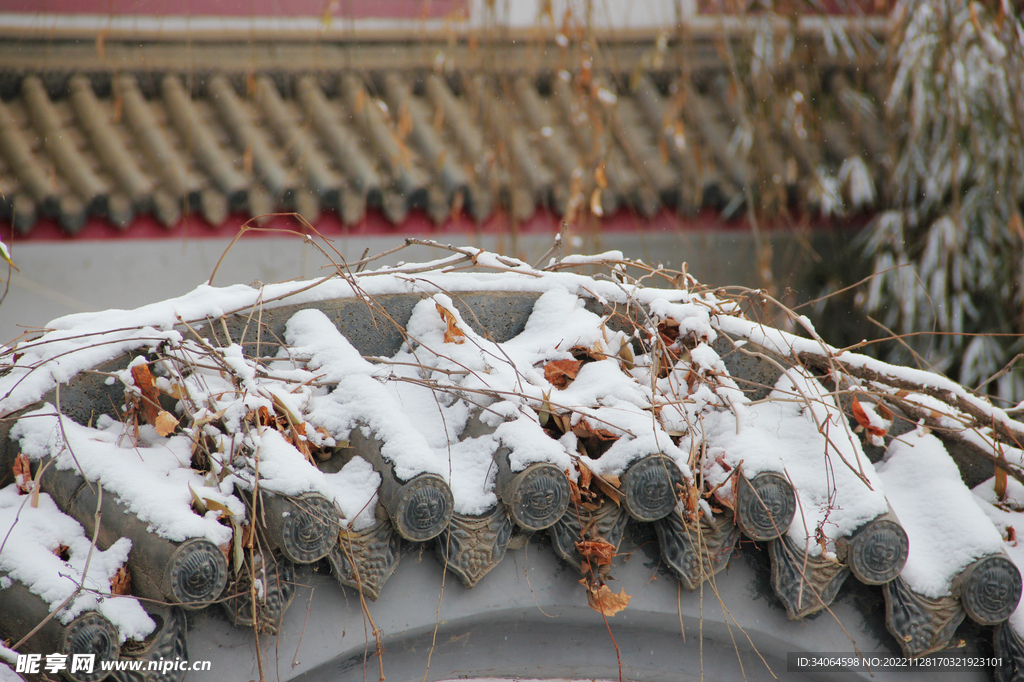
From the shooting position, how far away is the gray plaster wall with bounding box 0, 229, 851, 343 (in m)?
2.82

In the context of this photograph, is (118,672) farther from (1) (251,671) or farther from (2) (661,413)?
(2) (661,413)

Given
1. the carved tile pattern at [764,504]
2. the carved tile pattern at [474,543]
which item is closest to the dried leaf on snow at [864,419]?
the carved tile pattern at [764,504]

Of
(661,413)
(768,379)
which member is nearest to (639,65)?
(768,379)

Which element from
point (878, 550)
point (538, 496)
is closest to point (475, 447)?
point (538, 496)

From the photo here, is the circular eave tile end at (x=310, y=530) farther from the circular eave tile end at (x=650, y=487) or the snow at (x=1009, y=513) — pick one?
the snow at (x=1009, y=513)

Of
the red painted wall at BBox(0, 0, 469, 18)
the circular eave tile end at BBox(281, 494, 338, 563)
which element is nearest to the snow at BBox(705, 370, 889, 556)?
the circular eave tile end at BBox(281, 494, 338, 563)

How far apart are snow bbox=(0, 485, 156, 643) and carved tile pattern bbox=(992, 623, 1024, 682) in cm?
120

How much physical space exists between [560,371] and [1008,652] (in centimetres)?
81

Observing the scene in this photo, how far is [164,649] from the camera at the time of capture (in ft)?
2.85

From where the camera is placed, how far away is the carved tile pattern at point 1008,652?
1138mm

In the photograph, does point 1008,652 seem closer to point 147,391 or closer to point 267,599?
point 267,599

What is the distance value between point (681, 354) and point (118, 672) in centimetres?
87

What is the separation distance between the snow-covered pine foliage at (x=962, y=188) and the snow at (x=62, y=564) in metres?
2.96

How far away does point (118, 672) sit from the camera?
840 millimetres
